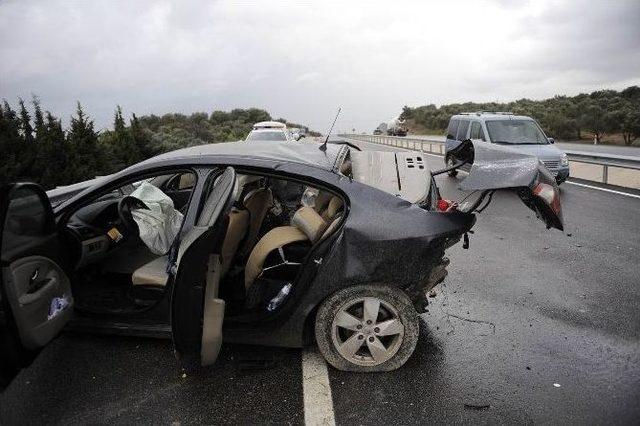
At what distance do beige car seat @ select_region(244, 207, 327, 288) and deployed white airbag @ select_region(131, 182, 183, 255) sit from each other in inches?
31.2

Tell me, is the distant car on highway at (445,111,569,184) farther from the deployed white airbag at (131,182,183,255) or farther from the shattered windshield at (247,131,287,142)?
the deployed white airbag at (131,182,183,255)

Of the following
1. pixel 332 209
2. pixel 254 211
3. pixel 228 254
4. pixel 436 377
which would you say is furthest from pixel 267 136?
pixel 436 377

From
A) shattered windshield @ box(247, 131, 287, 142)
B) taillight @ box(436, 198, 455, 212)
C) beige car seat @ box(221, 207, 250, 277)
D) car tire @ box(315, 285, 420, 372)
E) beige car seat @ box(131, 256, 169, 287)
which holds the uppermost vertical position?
shattered windshield @ box(247, 131, 287, 142)

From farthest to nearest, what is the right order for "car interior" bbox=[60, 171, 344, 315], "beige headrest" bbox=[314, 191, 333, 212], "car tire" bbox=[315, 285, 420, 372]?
"beige headrest" bbox=[314, 191, 333, 212] < "car interior" bbox=[60, 171, 344, 315] < "car tire" bbox=[315, 285, 420, 372]

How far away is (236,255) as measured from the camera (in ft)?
13.5

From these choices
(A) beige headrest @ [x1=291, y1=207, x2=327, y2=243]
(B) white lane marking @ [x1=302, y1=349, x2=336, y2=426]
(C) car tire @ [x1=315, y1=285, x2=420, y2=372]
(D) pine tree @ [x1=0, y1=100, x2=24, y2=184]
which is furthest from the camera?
(D) pine tree @ [x1=0, y1=100, x2=24, y2=184]

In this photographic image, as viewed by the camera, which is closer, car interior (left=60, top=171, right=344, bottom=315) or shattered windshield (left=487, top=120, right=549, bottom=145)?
car interior (left=60, top=171, right=344, bottom=315)

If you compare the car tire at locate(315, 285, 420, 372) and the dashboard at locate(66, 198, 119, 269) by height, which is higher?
the dashboard at locate(66, 198, 119, 269)

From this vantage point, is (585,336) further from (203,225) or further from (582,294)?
(203,225)

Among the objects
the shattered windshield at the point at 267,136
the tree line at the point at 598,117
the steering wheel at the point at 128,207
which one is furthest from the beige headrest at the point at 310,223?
the tree line at the point at 598,117

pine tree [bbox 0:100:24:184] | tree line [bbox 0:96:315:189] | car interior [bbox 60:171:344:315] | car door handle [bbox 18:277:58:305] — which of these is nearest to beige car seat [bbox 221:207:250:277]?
car interior [bbox 60:171:344:315]

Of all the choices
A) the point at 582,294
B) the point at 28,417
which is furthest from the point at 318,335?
the point at 582,294

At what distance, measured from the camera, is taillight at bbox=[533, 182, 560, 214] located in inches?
128

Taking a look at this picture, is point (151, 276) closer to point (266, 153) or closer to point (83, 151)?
point (266, 153)
